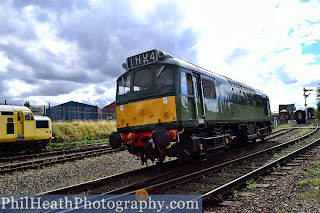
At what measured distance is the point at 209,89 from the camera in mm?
9195

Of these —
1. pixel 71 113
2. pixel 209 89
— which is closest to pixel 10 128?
pixel 71 113

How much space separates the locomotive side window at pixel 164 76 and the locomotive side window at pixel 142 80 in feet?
1.16

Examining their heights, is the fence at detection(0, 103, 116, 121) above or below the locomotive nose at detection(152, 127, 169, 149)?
above

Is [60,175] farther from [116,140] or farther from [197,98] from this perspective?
[197,98]

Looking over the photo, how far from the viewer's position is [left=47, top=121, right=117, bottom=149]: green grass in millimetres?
20594

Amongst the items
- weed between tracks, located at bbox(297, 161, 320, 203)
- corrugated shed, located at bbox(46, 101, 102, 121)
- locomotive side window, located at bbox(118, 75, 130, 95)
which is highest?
corrugated shed, located at bbox(46, 101, 102, 121)

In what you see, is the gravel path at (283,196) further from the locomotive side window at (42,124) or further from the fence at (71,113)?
the fence at (71,113)

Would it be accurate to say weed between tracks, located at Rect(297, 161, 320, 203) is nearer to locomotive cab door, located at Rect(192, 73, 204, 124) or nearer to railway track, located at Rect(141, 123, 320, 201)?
railway track, located at Rect(141, 123, 320, 201)

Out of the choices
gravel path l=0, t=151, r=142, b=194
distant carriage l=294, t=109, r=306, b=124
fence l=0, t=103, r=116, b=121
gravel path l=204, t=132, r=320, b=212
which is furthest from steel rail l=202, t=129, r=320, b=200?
distant carriage l=294, t=109, r=306, b=124

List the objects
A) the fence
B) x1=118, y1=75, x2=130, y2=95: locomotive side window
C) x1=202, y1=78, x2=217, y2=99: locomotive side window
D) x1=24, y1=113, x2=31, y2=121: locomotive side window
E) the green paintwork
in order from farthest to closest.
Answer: the fence → x1=24, y1=113, x2=31, y2=121: locomotive side window → x1=202, y1=78, x2=217, y2=99: locomotive side window → x1=118, y1=75, x2=130, y2=95: locomotive side window → the green paintwork

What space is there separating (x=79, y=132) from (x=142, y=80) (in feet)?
54.5

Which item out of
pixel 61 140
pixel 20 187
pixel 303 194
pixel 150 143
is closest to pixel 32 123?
pixel 61 140

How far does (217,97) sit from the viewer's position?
9773 millimetres

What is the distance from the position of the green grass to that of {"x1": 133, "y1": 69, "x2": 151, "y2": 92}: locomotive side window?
43.8ft
